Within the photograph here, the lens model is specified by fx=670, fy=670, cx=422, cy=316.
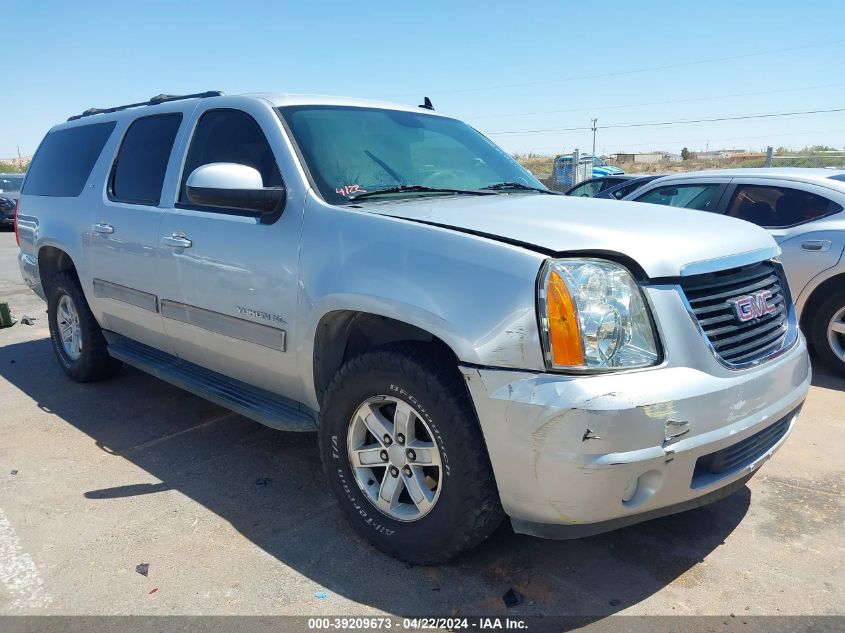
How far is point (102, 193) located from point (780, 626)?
4.53 m

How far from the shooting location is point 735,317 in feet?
8.40

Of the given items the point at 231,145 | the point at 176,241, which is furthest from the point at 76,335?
the point at 231,145

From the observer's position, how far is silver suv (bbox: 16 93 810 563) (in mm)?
2262

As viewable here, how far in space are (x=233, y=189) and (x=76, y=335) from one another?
2947 mm

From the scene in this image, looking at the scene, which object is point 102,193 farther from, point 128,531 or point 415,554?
point 415,554

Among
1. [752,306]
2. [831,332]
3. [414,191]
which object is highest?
[414,191]

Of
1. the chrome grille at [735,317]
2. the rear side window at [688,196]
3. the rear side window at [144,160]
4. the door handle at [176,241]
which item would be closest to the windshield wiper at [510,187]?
the chrome grille at [735,317]

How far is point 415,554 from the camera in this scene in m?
2.72

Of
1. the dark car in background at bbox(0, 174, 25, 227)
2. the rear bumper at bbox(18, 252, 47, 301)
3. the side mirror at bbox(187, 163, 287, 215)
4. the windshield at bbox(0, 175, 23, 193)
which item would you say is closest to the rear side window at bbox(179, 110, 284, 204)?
the side mirror at bbox(187, 163, 287, 215)

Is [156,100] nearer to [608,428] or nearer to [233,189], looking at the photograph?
[233,189]

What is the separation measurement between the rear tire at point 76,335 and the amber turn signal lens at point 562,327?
3.91 m

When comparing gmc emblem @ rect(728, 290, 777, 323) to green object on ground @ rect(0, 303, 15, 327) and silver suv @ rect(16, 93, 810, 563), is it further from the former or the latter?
green object on ground @ rect(0, 303, 15, 327)

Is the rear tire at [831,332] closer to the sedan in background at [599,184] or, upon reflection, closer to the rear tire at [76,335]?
the rear tire at [76,335]

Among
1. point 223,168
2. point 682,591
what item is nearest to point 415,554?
point 682,591
